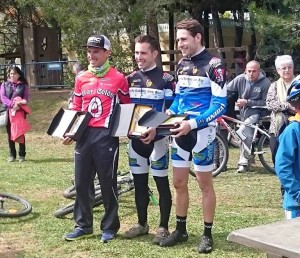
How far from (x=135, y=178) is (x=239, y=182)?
3.13 meters

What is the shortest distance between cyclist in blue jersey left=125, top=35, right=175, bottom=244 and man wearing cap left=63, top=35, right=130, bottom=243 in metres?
0.15

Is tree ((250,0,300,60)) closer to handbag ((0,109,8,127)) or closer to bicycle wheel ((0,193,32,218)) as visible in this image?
handbag ((0,109,8,127))

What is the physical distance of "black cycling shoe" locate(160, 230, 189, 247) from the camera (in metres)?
5.27

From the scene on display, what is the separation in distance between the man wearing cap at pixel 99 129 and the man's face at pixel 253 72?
150 inches

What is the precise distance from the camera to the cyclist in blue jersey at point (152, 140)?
17.4 feet

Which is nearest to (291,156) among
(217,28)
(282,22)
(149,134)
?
(149,134)

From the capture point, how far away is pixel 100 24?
495 inches

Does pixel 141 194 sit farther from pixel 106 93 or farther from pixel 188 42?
pixel 188 42

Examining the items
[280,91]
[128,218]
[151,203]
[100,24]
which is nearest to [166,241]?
[128,218]

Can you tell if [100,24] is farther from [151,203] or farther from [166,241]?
[166,241]

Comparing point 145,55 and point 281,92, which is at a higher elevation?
point 145,55

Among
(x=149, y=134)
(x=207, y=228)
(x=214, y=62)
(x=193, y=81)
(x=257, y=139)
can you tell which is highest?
(x=214, y=62)

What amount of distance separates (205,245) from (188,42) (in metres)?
1.66

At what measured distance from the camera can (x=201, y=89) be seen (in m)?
4.95
